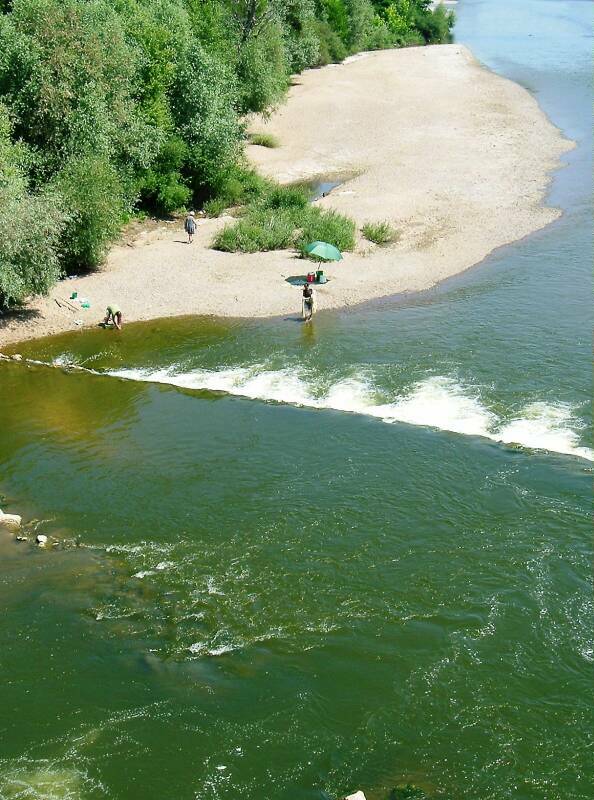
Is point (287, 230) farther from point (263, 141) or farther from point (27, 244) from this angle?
point (263, 141)

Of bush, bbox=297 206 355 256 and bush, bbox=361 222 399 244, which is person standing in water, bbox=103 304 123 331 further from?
bush, bbox=361 222 399 244

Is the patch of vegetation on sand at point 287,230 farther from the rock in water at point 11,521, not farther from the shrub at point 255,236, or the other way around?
the rock in water at point 11,521

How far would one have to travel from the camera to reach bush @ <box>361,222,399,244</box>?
4578 cm

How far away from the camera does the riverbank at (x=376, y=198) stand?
39.2 meters

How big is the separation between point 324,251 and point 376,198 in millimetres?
13932

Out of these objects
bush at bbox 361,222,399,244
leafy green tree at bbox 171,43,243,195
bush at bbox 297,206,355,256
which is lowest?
bush at bbox 361,222,399,244

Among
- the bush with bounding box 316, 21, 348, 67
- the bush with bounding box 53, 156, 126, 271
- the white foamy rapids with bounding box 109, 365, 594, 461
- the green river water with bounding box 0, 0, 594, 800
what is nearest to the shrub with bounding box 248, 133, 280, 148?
the bush with bounding box 53, 156, 126, 271

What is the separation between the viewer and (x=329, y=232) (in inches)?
1734

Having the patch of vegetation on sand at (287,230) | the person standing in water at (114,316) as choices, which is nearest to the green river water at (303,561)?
the person standing in water at (114,316)

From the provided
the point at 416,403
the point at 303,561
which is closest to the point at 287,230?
the point at 416,403

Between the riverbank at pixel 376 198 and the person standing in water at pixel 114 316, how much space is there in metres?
0.69

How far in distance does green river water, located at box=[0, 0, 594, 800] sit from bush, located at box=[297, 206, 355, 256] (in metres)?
7.24

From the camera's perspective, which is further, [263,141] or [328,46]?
[328,46]

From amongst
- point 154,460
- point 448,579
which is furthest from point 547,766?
point 154,460
